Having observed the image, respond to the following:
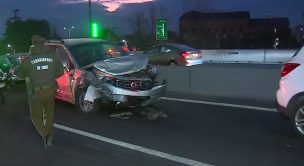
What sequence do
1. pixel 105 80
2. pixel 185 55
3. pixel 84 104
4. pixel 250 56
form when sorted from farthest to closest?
1. pixel 250 56
2. pixel 185 55
3. pixel 84 104
4. pixel 105 80

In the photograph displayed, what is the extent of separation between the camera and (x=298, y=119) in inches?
336

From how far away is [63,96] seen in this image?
12.3 meters

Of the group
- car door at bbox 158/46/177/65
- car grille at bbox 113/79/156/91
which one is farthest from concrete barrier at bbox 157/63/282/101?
car door at bbox 158/46/177/65

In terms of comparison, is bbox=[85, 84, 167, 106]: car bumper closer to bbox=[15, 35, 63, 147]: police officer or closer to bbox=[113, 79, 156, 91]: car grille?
bbox=[113, 79, 156, 91]: car grille

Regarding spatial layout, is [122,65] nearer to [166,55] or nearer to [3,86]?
[3,86]

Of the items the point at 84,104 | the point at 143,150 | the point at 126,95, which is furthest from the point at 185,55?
the point at 143,150

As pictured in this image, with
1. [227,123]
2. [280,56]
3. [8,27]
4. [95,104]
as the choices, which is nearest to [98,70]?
[95,104]

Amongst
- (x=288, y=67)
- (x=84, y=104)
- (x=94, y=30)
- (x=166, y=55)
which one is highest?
(x=94, y=30)

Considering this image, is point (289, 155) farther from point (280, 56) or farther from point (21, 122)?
point (280, 56)

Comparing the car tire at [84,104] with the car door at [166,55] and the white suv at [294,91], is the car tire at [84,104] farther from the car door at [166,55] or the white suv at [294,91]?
the car door at [166,55]

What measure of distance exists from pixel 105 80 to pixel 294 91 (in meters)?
4.08

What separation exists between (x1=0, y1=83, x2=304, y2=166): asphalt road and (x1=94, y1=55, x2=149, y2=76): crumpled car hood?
98 cm

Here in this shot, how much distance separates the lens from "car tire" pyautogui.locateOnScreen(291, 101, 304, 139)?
27.8ft

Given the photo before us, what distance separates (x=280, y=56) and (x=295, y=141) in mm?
23253
